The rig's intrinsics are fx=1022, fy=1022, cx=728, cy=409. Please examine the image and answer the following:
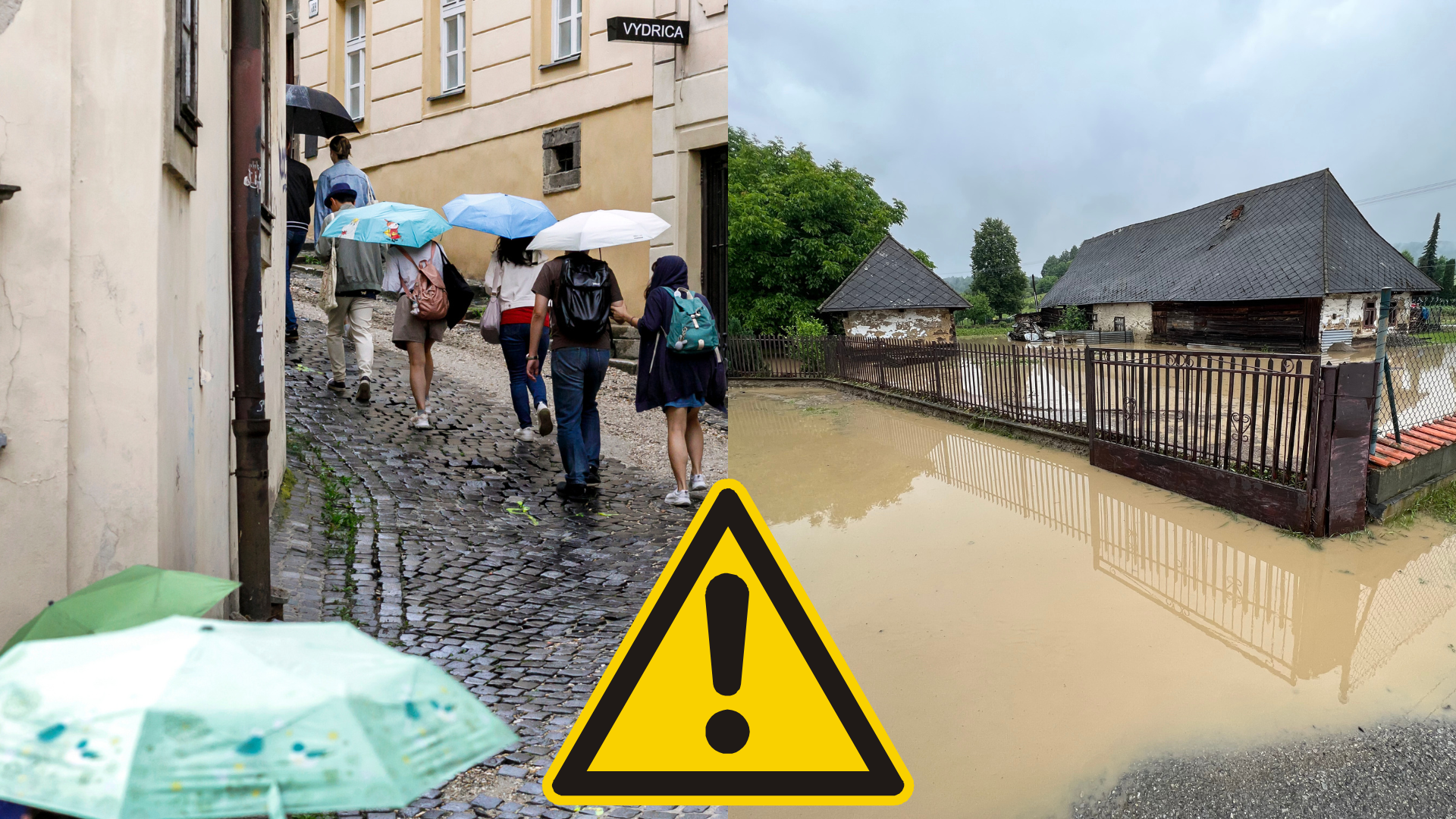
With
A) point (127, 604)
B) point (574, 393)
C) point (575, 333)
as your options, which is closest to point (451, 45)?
point (575, 333)

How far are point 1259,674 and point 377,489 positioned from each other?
4836 mm

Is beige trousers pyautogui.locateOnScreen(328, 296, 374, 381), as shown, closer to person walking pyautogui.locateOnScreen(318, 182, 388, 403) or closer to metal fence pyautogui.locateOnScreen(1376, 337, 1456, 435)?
person walking pyautogui.locateOnScreen(318, 182, 388, 403)

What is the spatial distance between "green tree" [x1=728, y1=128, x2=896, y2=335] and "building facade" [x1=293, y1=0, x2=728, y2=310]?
9607 mm

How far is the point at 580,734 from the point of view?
2.15 metres

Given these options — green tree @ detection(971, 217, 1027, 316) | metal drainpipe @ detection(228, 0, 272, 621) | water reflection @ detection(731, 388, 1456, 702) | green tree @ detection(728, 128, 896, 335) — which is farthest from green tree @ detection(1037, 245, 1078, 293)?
metal drainpipe @ detection(228, 0, 272, 621)

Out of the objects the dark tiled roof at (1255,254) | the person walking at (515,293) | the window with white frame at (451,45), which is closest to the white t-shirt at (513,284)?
the person walking at (515,293)

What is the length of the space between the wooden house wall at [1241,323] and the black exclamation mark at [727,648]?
48.2 ft

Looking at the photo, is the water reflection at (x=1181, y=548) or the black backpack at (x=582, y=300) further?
the black backpack at (x=582, y=300)

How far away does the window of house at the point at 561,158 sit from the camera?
12.8 metres

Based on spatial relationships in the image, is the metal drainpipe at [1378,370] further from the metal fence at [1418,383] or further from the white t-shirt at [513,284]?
the white t-shirt at [513,284]

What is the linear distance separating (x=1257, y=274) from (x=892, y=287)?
847cm

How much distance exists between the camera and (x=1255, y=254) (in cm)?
1550

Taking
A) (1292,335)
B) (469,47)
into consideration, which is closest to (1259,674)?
(1292,335)

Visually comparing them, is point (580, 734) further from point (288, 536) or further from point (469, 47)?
point (469, 47)
